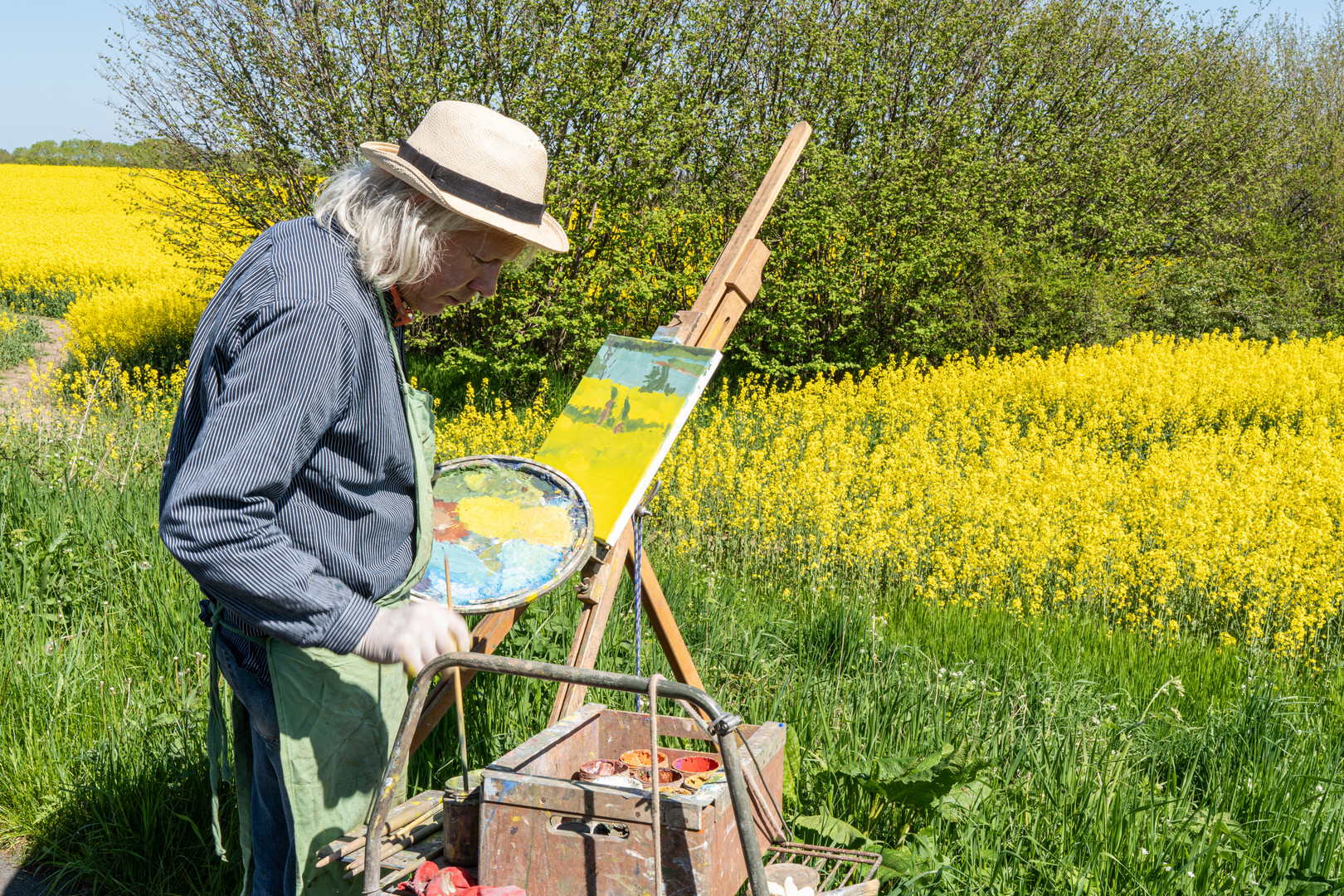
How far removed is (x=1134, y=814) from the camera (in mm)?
2750

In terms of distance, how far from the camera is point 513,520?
2518 millimetres

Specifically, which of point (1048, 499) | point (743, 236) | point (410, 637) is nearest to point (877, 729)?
point (743, 236)

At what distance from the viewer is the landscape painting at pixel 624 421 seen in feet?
8.94

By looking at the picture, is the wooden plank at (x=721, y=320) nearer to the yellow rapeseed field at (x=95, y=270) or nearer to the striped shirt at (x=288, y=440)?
the striped shirt at (x=288, y=440)

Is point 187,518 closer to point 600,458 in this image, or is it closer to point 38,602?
point 600,458

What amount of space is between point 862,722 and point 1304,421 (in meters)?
8.53

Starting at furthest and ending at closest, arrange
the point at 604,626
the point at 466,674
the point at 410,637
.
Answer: the point at 604,626 < the point at 466,674 < the point at 410,637

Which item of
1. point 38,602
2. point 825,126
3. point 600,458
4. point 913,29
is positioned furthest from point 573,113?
point 600,458

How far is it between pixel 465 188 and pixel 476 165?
0.17ft

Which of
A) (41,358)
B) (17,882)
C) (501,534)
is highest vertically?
(501,534)

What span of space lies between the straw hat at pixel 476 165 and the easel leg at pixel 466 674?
93 cm

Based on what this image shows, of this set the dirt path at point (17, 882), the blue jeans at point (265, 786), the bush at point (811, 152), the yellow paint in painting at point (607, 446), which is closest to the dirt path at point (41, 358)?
the bush at point (811, 152)

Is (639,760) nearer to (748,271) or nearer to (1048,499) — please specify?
(748,271)

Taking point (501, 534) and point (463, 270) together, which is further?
point (501, 534)
